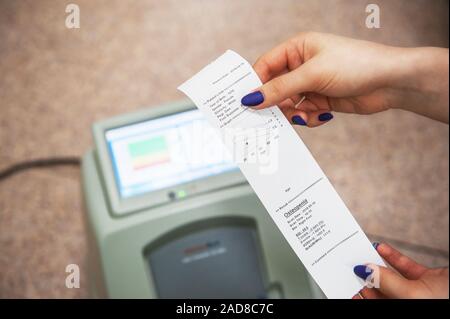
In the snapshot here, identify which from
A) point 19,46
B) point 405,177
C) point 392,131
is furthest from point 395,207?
point 19,46

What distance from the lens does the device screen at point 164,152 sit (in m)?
0.89

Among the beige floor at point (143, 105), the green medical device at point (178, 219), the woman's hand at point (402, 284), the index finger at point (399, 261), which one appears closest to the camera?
the woman's hand at point (402, 284)

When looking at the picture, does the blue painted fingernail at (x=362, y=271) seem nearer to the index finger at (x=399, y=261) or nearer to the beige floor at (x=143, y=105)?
the index finger at (x=399, y=261)

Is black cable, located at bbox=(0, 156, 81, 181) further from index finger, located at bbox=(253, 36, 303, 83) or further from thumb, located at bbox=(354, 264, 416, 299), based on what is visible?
thumb, located at bbox=(354, 264, 416, 299)

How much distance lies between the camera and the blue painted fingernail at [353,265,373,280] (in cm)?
60

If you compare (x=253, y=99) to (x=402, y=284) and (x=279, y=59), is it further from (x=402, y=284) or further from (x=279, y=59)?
(x=402, y=284)

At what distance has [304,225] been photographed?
0.59 m

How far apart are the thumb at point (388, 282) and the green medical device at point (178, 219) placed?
32 centimetres

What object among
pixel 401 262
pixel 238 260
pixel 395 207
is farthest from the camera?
pixel 395 207

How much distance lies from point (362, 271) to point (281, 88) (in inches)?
10.5

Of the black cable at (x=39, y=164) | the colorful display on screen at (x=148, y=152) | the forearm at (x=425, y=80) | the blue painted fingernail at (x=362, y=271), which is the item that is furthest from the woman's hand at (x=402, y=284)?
the black cable at (x=39, y=164)

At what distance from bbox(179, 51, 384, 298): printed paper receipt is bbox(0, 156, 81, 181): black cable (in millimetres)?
829
